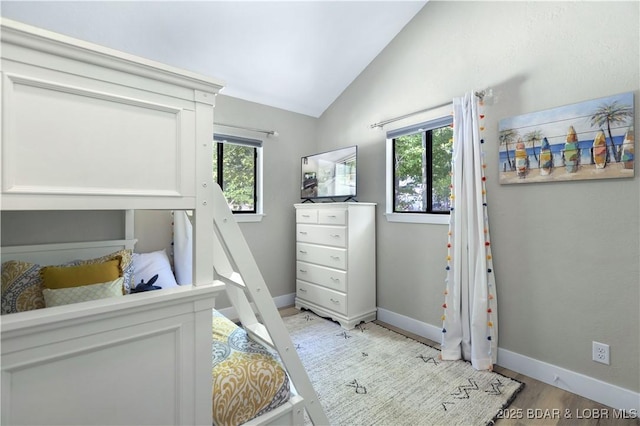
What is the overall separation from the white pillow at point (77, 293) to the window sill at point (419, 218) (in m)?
2.36

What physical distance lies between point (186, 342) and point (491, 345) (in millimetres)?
2193

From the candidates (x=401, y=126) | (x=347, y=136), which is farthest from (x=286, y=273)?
(x=401, y=126)

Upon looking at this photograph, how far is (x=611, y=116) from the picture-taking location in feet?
5.92

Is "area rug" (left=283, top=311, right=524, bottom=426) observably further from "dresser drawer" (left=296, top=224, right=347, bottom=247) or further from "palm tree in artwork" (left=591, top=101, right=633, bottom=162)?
"palm tree in artwork" (left=591, top=101, right=633, bottom=162)

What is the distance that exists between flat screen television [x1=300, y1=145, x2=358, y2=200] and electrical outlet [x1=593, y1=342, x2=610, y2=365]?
2138mm

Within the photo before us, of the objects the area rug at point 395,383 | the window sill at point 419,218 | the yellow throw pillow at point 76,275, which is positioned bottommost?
the area rug at point 395,383

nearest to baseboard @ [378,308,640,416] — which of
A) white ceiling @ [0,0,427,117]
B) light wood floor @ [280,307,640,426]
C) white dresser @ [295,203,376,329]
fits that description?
light wood floor @ [280,307,640,426]

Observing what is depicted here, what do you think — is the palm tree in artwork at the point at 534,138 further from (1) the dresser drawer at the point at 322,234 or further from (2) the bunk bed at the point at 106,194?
(2) the bunk bed at the point at 106,194

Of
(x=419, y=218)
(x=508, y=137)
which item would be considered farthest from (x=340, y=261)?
(x=508, y=137)

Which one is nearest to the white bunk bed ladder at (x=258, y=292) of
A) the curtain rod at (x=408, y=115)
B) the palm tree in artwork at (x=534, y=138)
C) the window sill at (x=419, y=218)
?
the window sill at (x=419, y=218)

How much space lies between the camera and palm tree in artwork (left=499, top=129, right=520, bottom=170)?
86.7 inches

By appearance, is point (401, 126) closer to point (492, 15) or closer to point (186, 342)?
point (492, 15)

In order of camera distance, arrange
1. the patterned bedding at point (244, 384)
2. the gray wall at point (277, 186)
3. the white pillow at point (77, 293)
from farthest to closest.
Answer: the gray wall at point (277, 186) → the white pillow at point (77, 293) → the patterned bedding at point (244, 384)

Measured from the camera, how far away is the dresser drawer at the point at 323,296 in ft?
9.81
